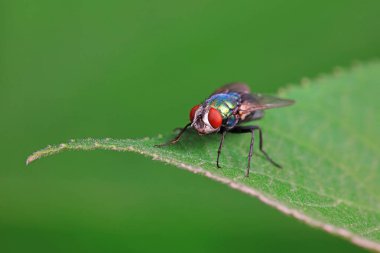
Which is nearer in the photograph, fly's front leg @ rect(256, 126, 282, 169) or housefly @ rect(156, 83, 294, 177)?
fly's front leg @ rect(256, 126, 282, 169)

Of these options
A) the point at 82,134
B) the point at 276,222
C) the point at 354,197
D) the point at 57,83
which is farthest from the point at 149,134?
the point at 354,197

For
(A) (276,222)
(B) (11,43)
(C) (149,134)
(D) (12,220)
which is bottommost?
(A) (276,222)

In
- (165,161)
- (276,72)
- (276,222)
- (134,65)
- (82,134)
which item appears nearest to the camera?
(165,161)

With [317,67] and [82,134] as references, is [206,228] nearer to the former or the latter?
[82,134]

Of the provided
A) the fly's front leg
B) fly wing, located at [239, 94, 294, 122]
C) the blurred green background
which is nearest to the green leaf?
the fly's front leg

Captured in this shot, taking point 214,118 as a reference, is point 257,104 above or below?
above

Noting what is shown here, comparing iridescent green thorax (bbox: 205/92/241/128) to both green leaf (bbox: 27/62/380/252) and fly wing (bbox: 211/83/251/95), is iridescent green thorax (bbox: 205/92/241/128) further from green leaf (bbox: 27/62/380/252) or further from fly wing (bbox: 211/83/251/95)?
fly wing (bbox: 211/83/251/95)

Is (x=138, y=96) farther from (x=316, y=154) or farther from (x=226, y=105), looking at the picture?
(x=316, y=154)

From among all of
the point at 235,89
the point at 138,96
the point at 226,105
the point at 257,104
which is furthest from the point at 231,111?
the point at 138,96
